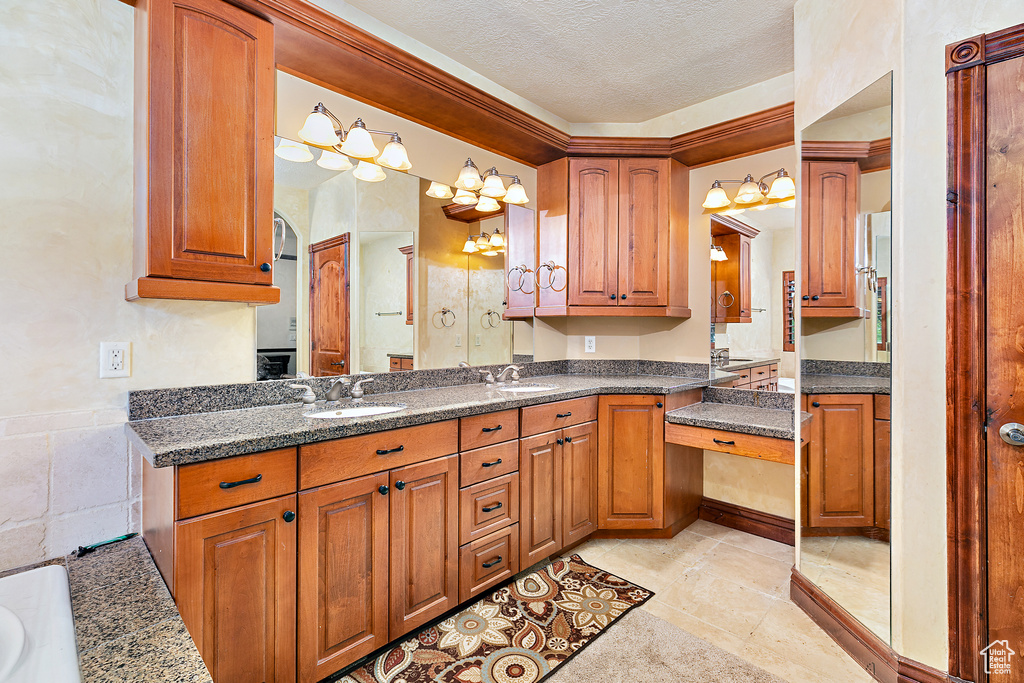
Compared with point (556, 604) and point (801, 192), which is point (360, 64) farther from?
point (556, 604)

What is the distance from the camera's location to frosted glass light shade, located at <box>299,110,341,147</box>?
6.75 ft

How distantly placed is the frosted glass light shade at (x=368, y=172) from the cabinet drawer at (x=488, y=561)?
1826mm

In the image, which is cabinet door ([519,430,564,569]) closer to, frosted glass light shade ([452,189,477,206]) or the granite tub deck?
the granite tub deck

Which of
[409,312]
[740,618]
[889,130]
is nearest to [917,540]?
[740,618]

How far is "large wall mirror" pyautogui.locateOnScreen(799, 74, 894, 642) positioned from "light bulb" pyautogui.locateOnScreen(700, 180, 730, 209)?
0.99 meters

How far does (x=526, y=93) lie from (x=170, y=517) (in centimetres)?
273

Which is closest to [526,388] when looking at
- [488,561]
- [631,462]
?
[631,462]

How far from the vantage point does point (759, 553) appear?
269 cm

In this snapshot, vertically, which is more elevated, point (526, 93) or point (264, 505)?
point (526, 93)

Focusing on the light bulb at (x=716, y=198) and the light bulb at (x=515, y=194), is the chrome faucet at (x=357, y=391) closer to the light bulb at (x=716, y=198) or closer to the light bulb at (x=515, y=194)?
the light bulb at (x=515, y=194)

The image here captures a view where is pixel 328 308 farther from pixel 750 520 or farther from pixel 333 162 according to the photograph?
pixel 750 520

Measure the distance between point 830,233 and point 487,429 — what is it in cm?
172

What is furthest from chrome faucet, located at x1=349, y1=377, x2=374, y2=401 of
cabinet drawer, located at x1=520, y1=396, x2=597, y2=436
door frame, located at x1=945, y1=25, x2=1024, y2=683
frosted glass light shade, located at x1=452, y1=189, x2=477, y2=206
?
door frame, located at x1=945, y1=25, x2=1024, y2=683

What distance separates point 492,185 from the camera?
2.86m
